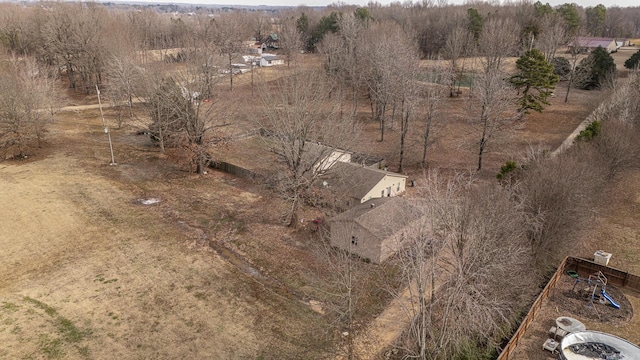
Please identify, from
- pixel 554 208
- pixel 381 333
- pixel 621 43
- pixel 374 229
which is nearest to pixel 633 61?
pixel 621 43

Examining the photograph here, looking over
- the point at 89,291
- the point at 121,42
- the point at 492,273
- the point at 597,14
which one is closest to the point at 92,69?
the point at 121,42

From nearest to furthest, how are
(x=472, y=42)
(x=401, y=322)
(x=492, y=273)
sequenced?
(x=492, y=273) → (x=401, y=322) → (x=472, y=42)

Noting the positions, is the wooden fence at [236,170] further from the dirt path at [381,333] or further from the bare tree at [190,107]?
the dirt path at [381,333]

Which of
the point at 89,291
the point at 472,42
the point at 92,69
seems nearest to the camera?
the point at 89,291

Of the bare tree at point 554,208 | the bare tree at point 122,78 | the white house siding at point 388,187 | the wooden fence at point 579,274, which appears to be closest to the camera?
the wooden fence at point 579,274

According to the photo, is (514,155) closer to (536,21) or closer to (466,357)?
(466,357)

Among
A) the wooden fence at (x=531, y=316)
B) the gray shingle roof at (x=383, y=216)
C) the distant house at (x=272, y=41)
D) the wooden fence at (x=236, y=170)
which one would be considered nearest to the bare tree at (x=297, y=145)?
the gray shingle roof at (x=383, y=216)

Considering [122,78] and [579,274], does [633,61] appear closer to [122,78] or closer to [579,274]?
[579,274]
